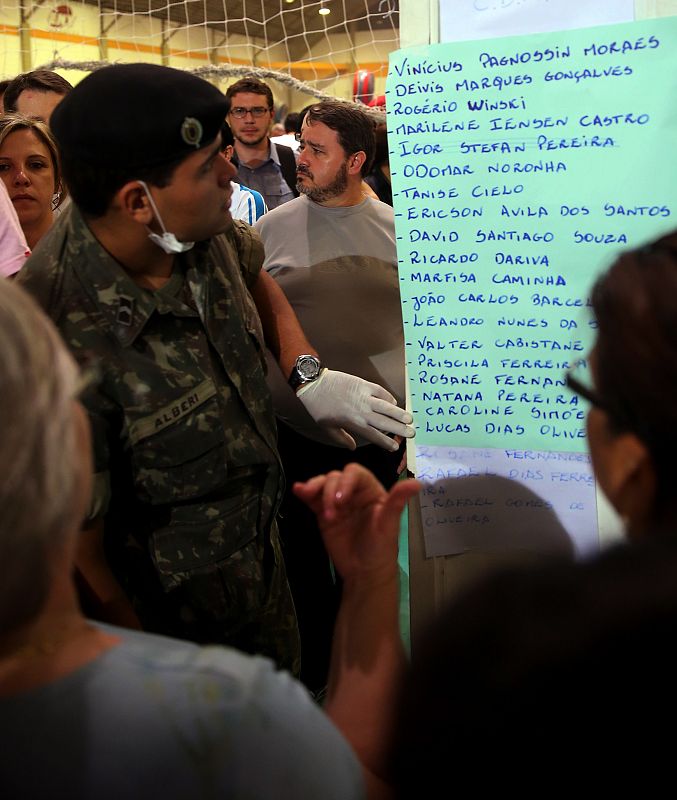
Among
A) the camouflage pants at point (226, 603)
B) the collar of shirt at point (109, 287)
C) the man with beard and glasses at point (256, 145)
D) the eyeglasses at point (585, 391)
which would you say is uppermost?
the man with beard and glasses at point (256, 145)

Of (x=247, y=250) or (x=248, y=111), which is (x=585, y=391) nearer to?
(x=247, y=250)

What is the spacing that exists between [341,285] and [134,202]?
1.18 m

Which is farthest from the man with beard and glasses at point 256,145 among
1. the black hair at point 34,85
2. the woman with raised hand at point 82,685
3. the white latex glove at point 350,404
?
the woman with raised hand at point 82,685

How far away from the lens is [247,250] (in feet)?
5.65

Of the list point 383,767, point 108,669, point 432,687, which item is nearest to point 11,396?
point 108,669

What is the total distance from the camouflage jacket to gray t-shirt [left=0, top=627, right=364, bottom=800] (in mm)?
663

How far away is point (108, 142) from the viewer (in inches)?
51.3

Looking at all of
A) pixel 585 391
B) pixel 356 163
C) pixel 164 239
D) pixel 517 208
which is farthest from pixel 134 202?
pixel 356 163

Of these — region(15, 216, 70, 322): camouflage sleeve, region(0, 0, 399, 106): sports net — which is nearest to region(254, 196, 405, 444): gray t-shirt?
region(15, 216, 70, 322): camouflage sleeve

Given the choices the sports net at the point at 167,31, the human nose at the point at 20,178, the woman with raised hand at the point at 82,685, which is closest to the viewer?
the woman with raised hand at the point at 82,685

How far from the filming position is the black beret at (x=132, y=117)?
1.29 meters

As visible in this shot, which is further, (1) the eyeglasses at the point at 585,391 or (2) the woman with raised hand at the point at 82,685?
(1) the eyeglasses at the point at 585,391

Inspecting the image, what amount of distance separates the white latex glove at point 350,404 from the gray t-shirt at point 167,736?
3.47 ft

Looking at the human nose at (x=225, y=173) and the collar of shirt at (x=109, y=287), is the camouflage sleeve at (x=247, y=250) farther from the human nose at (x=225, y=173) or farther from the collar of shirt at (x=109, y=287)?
the collar of shirt at (x=109, y=287)
